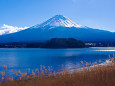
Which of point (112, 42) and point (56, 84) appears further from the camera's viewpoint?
point (112, 42)

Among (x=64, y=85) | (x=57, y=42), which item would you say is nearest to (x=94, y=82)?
(x=64, y=85)

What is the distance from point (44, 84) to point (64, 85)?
1.76ft

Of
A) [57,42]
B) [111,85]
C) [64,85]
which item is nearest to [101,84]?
[111,85]

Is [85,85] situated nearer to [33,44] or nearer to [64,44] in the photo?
[64,44]

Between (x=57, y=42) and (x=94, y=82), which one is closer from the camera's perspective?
(x=94, y=82)

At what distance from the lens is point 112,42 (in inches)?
7151

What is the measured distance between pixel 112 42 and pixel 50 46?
210 ft

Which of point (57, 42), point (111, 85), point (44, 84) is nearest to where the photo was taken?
point (111, 85)

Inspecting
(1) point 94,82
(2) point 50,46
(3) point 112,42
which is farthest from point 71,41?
(1) point 94,82

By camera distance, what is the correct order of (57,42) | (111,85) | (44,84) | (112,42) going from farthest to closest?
(112,42) < (57,42) < (44,84) < (111,85)

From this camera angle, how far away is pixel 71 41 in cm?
15262

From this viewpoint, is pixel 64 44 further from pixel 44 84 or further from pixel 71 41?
pixel 44 84

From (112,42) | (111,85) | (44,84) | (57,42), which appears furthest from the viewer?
(112,42)

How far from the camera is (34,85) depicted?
16.6 feet
